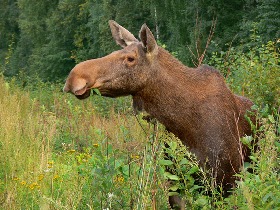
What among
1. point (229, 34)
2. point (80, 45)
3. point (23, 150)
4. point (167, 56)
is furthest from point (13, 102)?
point (80, 45)

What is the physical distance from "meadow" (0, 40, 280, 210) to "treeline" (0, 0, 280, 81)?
15.1 m

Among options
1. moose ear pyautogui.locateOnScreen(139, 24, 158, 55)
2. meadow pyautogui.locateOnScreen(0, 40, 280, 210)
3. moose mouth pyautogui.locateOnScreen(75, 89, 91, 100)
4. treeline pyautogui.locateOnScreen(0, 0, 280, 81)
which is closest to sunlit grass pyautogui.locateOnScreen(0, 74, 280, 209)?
meadow pyautogui.locateOnScreen(0, 40, 280, 210)

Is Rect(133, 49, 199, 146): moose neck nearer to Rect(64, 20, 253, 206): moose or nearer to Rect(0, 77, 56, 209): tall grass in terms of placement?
Rect(64, 20, 253, 206): moose

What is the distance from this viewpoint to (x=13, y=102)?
37.4 ft

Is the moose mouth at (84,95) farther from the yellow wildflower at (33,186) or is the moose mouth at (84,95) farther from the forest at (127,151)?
the yellow wildflower at (33,186)

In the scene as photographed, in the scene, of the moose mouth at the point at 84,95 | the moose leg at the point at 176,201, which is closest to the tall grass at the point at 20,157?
the moose mouth at the point at 84,95

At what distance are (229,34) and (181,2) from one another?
3.71 meters

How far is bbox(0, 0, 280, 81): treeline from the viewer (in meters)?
29.6

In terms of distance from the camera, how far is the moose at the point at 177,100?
6.00 metres

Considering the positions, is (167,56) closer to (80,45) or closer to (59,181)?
(59,181)

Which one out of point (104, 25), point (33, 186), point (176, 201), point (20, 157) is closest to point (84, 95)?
point (176, 201)

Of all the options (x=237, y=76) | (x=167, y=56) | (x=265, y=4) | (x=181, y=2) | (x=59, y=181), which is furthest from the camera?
(x=181, y=2)

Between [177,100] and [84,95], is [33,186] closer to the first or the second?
[84,95]

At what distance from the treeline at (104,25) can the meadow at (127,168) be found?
15077 mm
